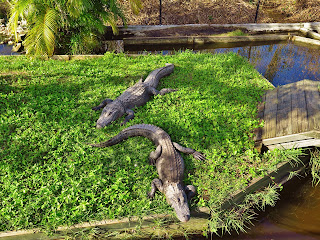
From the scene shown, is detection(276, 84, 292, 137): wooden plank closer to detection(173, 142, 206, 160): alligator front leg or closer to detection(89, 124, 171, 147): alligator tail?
detection(173, 142, 206, 160): alligator front leg

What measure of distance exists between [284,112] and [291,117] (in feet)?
0.88

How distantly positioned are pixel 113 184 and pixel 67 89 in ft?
11.7

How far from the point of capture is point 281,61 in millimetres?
9172

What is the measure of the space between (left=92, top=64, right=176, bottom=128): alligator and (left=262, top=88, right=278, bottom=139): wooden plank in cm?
242

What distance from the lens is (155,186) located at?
13.6 ft

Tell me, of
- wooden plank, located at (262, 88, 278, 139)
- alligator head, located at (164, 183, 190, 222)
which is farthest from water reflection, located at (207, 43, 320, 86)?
alligator head, located at (164, 183, 190, 222)

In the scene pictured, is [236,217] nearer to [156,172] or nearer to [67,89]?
[156,172]

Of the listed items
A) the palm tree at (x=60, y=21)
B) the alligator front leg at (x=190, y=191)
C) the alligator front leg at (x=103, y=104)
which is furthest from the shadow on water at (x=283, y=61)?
the alligator front leg at (x=190, y=191)

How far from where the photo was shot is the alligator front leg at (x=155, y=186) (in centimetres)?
405

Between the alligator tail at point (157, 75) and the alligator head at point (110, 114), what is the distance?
1.35 m

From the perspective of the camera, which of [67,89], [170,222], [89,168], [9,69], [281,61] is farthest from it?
[281,61]

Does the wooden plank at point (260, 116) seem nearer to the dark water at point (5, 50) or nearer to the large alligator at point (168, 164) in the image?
the large alligator at point (168, 164)

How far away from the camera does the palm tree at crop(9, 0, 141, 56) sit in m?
7.57

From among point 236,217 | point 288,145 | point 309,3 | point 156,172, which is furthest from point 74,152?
point 309,3
